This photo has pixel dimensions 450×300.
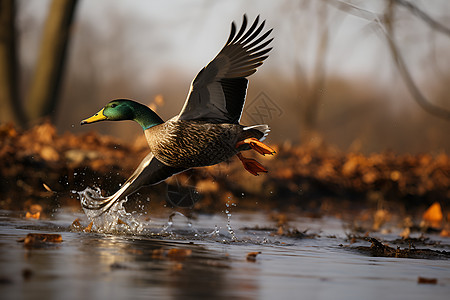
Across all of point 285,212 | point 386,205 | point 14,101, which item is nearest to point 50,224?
point 285,212

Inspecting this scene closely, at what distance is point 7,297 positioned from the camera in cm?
241

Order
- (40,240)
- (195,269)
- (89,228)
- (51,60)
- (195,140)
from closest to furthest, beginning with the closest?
(195,269) < (40,240) < (89,228) < (195,140) < (51,60)

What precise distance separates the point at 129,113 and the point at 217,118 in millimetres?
912

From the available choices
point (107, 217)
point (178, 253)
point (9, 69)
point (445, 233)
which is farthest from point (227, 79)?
point (9, 69)

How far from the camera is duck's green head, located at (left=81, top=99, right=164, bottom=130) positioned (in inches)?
232

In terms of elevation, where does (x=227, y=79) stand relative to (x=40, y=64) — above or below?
below

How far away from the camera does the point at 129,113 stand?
5992 millimetres

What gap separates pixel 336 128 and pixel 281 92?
4791 mm

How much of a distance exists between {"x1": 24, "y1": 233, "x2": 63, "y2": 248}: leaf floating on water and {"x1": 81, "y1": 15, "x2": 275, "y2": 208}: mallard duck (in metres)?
1.54

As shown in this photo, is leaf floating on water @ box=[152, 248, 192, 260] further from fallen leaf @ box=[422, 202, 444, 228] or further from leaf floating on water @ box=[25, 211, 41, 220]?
fallen leaf @ box=[422, 202, 444, 228]

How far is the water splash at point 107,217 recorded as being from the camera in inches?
212

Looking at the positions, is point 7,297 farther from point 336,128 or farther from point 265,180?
point 336,128

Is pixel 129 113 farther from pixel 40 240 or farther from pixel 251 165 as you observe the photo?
pixel 40 240

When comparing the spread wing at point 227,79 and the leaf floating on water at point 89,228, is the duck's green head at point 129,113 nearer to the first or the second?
the spread wing at point 227,79
